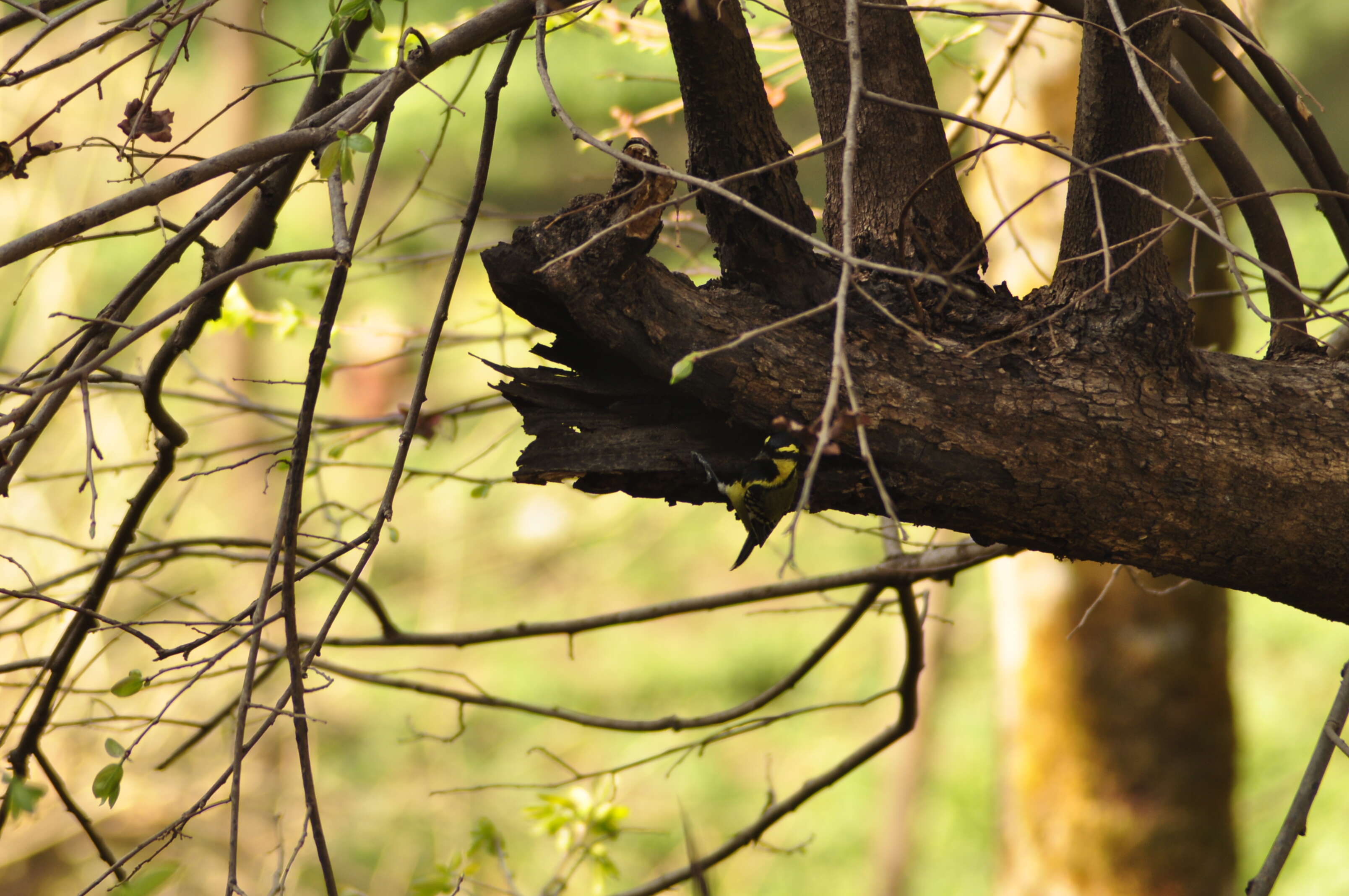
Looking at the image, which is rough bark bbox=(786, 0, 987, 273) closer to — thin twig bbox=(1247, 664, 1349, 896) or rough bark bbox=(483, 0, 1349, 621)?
rough bark bbox=(483, 0, 1349, 621)

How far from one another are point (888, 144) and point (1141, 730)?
5.16ft

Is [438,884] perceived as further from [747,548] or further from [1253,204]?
[1253,204]

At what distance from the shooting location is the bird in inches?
33.5

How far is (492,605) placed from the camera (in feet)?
21.6

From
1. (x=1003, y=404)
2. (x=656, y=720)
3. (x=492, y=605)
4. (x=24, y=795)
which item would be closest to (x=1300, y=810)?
(x=1003, y=404)

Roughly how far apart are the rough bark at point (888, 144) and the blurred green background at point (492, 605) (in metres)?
0.98

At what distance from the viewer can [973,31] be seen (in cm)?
146

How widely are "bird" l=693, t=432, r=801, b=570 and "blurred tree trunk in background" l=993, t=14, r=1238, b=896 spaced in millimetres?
1399

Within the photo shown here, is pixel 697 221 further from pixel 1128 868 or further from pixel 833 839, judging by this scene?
pixel 833 839

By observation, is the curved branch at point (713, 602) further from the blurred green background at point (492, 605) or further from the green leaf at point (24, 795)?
the blurred green background at point (492, 605)

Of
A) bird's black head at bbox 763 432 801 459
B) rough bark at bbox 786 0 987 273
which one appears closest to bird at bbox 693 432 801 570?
bird's black head at bbox 763 432 801 459

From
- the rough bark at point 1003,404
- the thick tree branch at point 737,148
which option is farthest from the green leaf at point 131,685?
the thick tree branch at point 737,148

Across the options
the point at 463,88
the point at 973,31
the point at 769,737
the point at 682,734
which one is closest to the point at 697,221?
the point at 973,31

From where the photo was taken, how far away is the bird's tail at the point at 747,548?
92 cm
